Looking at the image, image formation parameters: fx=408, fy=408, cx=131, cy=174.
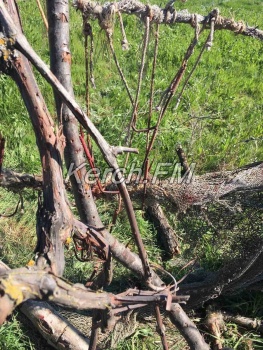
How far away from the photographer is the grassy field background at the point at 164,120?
280cm

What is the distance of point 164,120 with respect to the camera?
427 centimetres

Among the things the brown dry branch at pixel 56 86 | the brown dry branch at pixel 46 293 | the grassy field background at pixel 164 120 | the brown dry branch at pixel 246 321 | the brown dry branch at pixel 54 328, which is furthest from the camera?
the grassy field background at pixel 164 120

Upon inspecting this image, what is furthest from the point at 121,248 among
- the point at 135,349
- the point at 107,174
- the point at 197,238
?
the point at 135,349

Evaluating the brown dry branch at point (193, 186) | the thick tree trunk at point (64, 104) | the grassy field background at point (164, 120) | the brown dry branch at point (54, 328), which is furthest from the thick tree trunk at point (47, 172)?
the brown dry branch at point (54, 328)

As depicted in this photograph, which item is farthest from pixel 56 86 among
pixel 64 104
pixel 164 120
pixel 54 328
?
pixel 164 120

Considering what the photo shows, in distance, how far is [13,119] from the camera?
4.00 metres

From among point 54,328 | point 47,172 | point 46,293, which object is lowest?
point 54,328

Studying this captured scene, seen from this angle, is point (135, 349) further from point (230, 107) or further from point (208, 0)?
point (208, 0)

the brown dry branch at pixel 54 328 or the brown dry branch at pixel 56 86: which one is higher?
the brown dry branch at pixel 56 86

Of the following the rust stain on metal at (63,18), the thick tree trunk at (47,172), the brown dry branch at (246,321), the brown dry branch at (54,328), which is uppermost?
the rust stain on metal at (63,18)

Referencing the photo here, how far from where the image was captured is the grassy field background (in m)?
2.80

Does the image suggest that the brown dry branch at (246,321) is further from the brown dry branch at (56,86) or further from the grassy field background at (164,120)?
the brown dry branch at (56,86)

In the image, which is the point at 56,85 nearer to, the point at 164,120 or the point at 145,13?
the point at 145,13

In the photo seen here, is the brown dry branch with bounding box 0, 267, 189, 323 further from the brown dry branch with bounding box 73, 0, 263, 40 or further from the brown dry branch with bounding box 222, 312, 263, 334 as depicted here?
the brown dry branch with bounding box 222, 312, 263, 334
